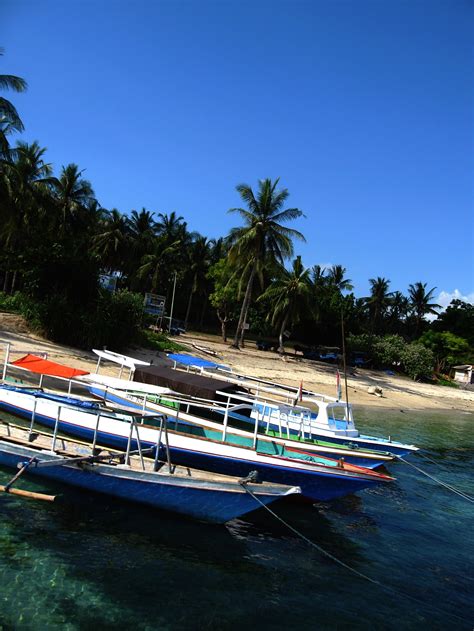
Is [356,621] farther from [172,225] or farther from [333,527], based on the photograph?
[172,225]

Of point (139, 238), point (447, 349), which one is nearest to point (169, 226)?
point (139, 238)

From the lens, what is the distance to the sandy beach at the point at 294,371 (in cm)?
2780

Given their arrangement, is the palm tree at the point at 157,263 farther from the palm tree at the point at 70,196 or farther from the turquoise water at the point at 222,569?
the turquoise water at the point at 222,569

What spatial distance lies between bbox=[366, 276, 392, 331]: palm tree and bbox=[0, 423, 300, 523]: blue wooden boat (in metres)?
75.3

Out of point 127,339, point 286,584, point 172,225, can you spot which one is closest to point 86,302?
point 127,339

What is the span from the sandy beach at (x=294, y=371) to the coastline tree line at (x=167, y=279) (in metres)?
1.57

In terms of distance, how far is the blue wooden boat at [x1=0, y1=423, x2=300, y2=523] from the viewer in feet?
29.2

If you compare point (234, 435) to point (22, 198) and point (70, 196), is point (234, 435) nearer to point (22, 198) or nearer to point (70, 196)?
point (22, 198)

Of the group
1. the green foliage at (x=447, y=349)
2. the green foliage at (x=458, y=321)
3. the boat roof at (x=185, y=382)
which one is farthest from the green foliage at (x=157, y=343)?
the green foliage at (x=458, y=321)

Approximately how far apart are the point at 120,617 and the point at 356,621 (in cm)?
342

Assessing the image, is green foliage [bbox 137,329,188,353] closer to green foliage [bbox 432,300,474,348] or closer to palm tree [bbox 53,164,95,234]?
palm tree [bbox 53,164,95,234]

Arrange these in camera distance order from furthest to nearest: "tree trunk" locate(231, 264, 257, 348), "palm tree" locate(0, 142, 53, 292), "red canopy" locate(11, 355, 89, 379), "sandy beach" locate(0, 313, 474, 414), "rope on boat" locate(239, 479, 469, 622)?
1. "tree trunk" locate(231, 264, 257, 348)
2. "palm tree" locate(0, 142, 53, 292)
3. "sandy beach" locate(0, 313, 474, 414)
4. "red canopy" locate(11, 355, 89, 379)
5. "rope on boat" locate(239, 479, 469, 622)

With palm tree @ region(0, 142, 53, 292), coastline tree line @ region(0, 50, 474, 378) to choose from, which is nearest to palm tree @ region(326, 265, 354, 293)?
coastline tree line @ region(0, 50, 474, 378)

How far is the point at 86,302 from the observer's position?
33.6 meters
